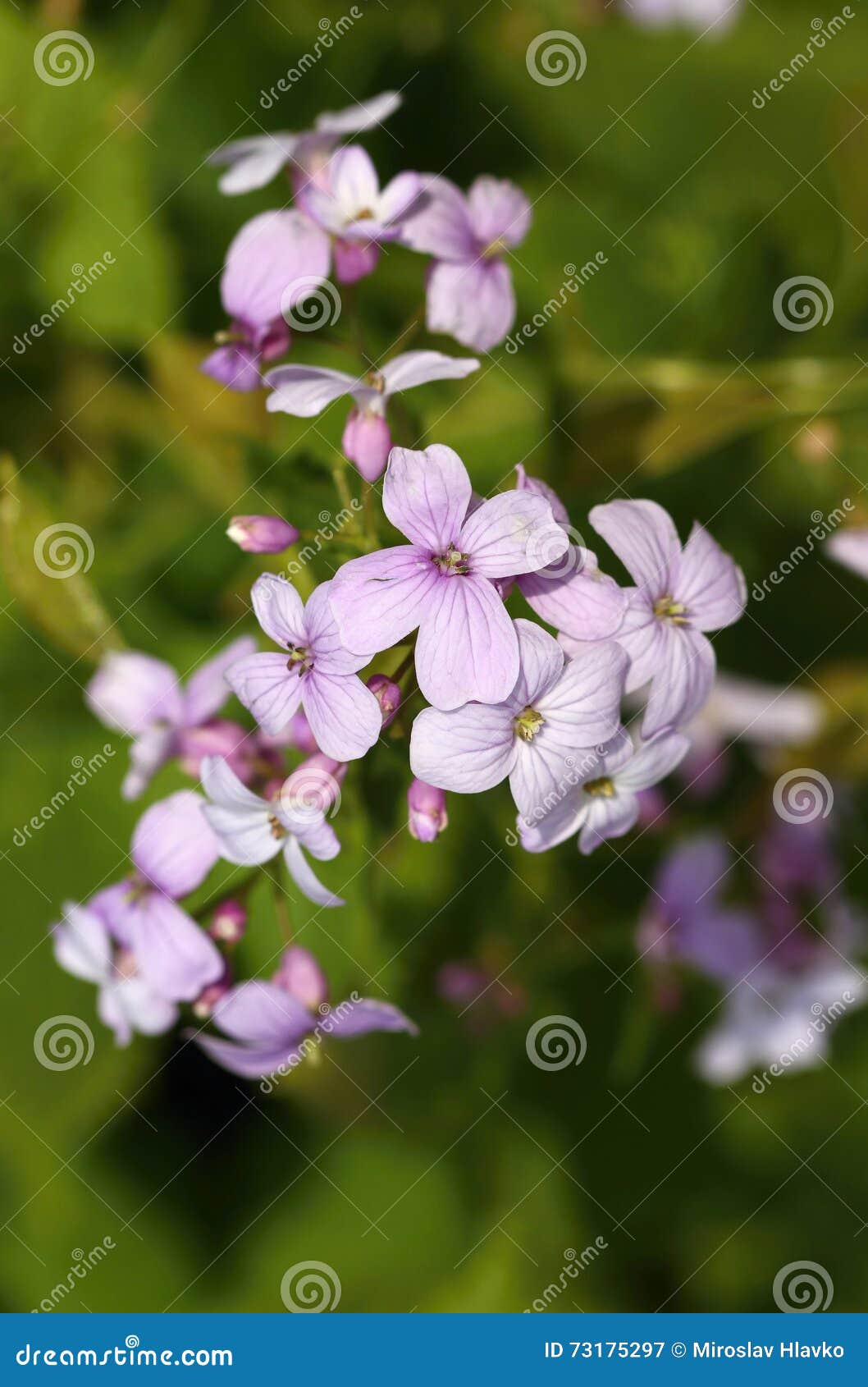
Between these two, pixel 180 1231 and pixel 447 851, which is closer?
pixel 447 851

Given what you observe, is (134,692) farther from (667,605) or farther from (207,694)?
(667,605)

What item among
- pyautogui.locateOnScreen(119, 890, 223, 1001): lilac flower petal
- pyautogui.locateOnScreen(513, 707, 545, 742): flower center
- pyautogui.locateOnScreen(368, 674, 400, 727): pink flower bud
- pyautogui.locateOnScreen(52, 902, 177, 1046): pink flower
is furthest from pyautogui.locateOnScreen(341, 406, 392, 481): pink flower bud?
pyautogui.locateOnScreen(52, 902, 177, 1046): pink flower

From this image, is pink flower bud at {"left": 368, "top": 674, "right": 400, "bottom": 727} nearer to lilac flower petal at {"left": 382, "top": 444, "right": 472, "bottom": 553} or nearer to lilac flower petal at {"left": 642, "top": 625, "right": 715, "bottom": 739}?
lilac flower petal at {"left": 382, "top": 444, "right": 472, "bottom": 553}

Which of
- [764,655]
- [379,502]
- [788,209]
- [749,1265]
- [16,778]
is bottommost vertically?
[16,778]

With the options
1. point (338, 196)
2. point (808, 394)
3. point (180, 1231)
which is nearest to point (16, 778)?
point (180, 1231)

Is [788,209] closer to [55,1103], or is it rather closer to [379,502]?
[379,502]
